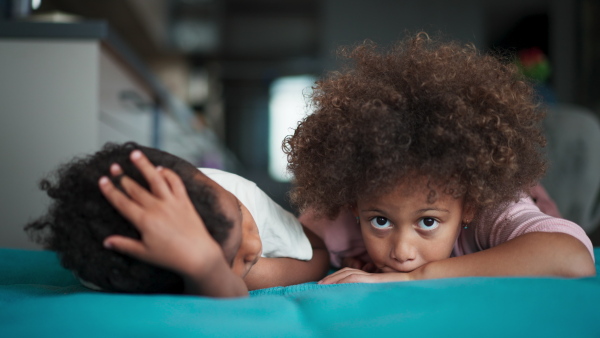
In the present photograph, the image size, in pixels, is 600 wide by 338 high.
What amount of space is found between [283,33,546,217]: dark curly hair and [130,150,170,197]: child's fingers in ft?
1.12

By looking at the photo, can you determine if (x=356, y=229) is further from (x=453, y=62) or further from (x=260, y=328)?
(x=260, y=328)

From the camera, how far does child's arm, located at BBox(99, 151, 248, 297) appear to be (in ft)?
2.13

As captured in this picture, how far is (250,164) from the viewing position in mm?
8461

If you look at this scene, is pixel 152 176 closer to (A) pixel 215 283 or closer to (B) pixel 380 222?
(A) pixel 215 283

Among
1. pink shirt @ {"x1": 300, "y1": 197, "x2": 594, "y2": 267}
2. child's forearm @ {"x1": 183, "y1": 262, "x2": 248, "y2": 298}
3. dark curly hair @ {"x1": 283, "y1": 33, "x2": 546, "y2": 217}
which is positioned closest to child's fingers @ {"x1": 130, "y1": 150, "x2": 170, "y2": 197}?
child's forearm @ {"x1": 183, "y1": 262, "x2": 248, "y2": 298}

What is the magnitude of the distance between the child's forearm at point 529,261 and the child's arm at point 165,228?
40 cm

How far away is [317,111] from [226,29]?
7167 mm

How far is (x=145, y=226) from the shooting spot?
65cm

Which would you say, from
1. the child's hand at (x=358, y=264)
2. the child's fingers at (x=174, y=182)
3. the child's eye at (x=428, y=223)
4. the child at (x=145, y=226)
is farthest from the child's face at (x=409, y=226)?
the child's fingers at (x=174, y=182)

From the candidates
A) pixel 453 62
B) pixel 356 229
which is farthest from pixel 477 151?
pixel 356 229

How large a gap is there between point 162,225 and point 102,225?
9cm

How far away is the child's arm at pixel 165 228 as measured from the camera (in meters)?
0.65

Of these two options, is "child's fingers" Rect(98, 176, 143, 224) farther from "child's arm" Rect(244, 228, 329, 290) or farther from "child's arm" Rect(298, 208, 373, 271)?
"child's arm" Rect(298, 208, 373, 271)

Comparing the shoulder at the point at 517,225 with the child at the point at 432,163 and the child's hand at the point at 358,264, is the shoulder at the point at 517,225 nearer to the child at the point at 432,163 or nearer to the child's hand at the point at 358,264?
the child at the point at 432,163
